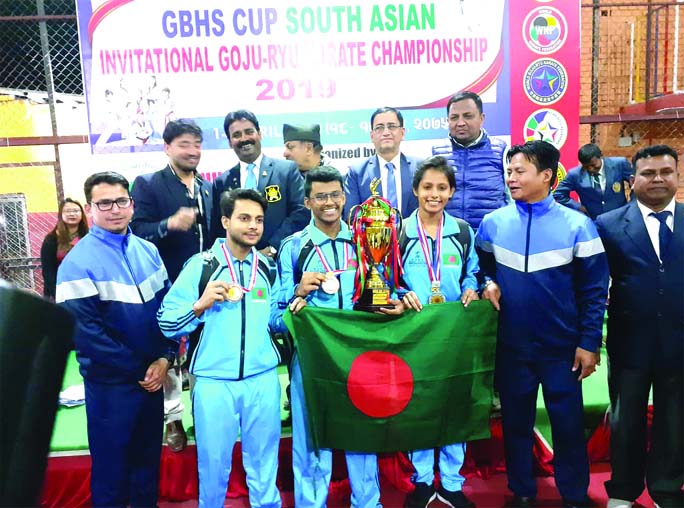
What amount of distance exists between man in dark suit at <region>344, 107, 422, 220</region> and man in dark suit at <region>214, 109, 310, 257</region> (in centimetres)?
40

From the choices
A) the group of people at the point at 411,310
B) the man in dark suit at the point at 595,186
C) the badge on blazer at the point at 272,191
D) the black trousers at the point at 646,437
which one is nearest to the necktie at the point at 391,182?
the badge on blazer at the point at 272,191

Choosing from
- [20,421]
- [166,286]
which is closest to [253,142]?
[166,286]

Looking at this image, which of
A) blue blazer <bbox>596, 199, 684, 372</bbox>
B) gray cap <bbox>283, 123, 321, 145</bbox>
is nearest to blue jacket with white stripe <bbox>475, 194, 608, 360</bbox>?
blue blazer <bbox>596, 199, 684, 372</bbox>

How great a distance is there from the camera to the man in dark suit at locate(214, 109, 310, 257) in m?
3.75

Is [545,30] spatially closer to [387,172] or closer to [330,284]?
[387,172]

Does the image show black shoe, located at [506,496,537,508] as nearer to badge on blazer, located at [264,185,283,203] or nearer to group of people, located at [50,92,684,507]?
group of people, located at [50,92,684,507]

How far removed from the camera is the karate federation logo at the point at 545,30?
4.87 meters

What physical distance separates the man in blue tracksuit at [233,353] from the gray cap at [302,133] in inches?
77.5

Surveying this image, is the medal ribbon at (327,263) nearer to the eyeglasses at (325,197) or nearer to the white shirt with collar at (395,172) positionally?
the eyeglasses at (325,197)

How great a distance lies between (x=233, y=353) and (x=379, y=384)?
2.57ft

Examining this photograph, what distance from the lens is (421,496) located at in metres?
2.86

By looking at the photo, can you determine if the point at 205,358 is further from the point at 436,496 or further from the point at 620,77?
the point at 620,77

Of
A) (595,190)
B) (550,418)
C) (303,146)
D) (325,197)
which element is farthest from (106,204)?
(595,190)

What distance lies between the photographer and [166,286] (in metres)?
2.82
